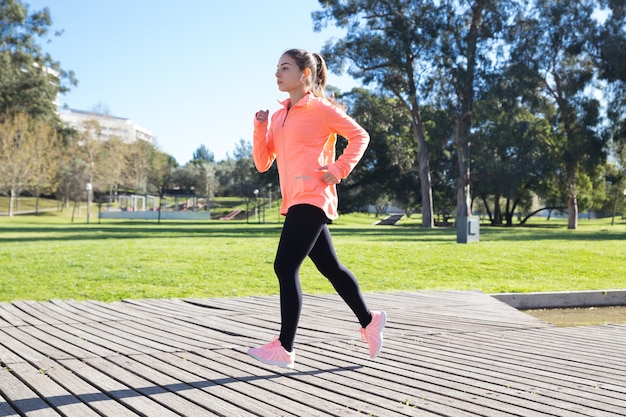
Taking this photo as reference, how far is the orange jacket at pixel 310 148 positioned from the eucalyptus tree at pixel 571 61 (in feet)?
112

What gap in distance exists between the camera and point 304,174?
157 inches

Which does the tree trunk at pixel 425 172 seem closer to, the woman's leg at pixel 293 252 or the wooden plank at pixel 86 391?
the woman's leg at pixel 293 252

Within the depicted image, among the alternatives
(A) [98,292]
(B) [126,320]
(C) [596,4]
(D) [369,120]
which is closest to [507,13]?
(C) [596,4]

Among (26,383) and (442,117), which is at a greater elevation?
(442,117)

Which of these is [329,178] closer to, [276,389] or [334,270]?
[334,270]

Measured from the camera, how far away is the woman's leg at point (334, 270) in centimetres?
414

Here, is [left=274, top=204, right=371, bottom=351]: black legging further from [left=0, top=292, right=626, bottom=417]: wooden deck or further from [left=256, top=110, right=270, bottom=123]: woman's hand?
[left=256, top=110, right=270, bottom=123]: woman's hand

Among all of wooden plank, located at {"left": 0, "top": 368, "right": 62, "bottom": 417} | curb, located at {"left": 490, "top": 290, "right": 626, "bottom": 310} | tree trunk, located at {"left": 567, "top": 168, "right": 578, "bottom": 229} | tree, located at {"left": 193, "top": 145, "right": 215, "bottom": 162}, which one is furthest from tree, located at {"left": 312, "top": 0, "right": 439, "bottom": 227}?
tree, located at {"left": 193, "top": 145, "right": 215, "bottom": 162}

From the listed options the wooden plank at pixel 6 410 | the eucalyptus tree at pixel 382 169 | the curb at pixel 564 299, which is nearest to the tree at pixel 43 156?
the eucalyptus tree at pixel 382 169

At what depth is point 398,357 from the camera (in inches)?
180

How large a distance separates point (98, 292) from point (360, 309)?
6.02 m

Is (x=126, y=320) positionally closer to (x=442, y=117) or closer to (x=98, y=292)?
(x=98, y=292)

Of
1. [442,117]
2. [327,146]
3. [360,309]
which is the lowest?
[360,309]

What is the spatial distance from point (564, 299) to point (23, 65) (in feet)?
174
